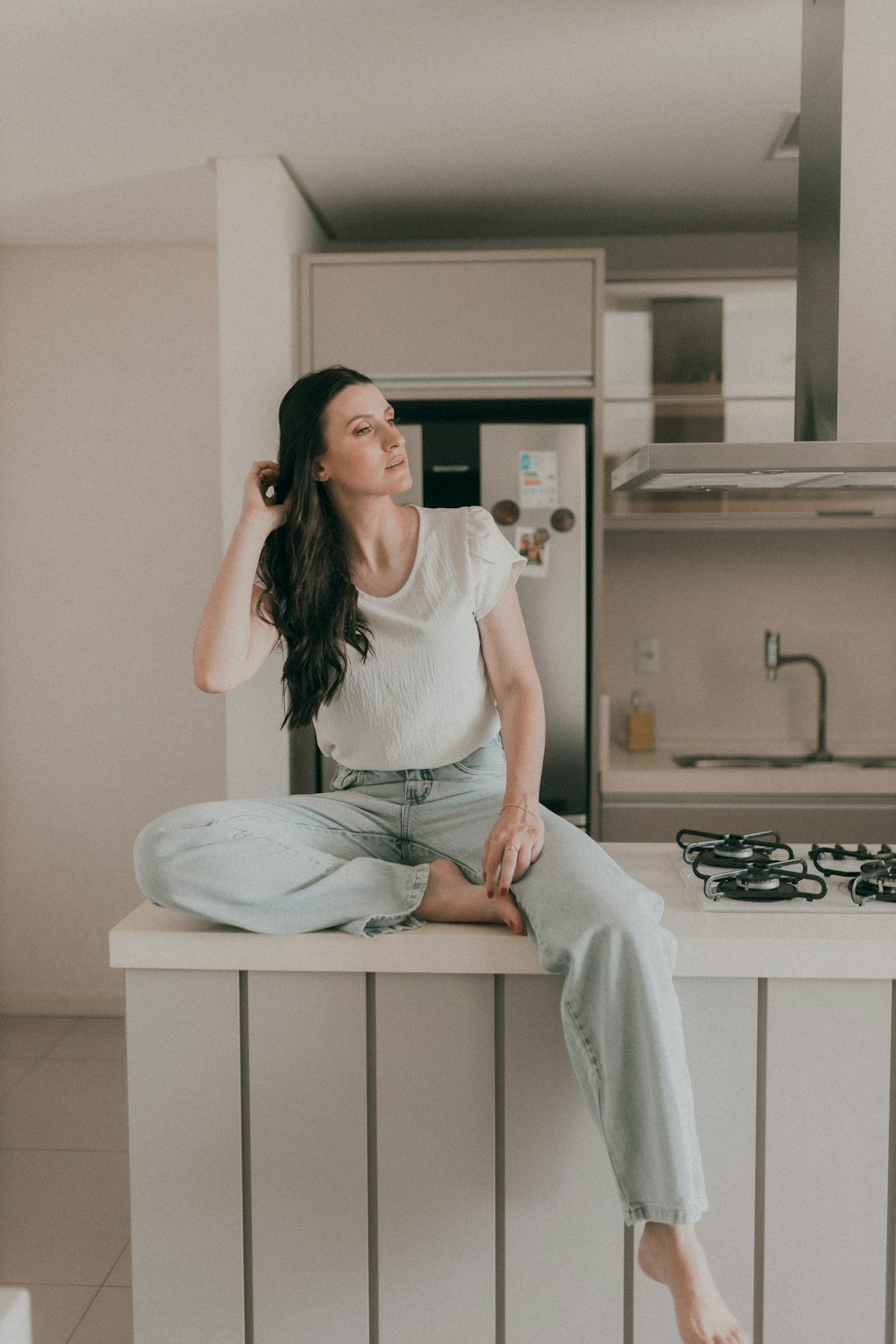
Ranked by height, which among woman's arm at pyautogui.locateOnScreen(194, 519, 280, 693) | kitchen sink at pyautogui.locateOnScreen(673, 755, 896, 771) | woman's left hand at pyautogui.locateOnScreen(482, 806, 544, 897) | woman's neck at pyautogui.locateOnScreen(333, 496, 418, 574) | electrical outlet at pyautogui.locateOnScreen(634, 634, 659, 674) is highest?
woman's neck at pyautogui.locateOnScreen(333, 496, 418, 574)

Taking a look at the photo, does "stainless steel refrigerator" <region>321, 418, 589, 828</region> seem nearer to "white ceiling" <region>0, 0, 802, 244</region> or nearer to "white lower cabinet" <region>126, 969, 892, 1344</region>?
"white ceiling" <region>0, 0, 802, 244</region>

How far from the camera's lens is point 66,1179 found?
2467 millimetres

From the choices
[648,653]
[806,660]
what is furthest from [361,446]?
[806,660]

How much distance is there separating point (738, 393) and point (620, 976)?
7.30 ft

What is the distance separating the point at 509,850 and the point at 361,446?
67 centimetres

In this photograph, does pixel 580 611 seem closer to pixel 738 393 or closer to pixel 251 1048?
pixel 738 393

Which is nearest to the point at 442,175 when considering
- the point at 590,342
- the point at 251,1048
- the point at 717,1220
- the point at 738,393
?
the point at 590,342

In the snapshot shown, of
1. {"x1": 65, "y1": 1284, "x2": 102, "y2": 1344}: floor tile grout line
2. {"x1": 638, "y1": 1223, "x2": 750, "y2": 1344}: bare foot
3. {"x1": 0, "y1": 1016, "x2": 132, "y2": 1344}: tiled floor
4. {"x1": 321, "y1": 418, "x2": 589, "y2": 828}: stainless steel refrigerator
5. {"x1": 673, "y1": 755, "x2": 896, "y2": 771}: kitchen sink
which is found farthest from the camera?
{"x1": 673, "y1": 755, "x2": 896, "y2": 771}: kitchen sink

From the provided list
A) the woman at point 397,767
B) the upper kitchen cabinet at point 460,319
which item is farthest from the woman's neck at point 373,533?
the upper kitchen cabinet at point 460,319

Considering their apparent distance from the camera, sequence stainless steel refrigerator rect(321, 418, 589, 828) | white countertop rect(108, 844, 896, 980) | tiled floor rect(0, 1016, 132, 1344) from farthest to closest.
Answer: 1. stainless steel refrigerator rect(321, 418, 589, 828)
2. tiled floor rect(0, 1016, 132, 1344)
3. white countertop rect(108, 844, 896, 980)

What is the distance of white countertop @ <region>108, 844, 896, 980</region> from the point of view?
133cm

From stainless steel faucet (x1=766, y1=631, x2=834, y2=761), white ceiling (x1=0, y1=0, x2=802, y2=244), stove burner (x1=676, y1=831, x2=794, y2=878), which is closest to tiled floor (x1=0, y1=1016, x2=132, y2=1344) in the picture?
stove burner (x1=676, y1=831, x2=794, y2=878)

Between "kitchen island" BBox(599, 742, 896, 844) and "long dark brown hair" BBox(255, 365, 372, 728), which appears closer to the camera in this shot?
"long dark brown hair" BBox(255, 365, 372, 728)

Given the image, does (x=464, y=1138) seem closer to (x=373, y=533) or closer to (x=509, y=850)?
(x=509, y=850)
